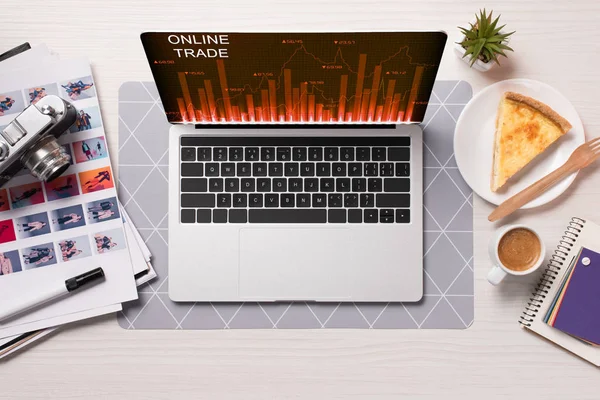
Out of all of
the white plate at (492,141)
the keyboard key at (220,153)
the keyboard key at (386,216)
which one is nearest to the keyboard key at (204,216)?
the keyboard key at (220,153)

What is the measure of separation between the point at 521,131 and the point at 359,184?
332mm

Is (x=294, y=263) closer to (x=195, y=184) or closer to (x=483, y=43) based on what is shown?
(x=195, y=184)

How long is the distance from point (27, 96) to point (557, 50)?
1060 millimetres

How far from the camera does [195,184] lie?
977 millimetres

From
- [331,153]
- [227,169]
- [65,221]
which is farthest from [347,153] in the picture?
[65,221]

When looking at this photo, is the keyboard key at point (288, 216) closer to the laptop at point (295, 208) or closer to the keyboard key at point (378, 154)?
the laptop at point (295, 208)

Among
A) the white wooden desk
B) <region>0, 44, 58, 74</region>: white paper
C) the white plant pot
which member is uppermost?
<region>0, 44, 58, 74</region>: white paper

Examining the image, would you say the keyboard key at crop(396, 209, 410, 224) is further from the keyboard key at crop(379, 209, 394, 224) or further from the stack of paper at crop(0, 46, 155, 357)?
the stack of paper at crop(0, 46, 155, 357)

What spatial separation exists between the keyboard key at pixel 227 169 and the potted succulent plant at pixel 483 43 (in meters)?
0.50

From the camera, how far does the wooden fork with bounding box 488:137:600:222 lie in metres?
0.97

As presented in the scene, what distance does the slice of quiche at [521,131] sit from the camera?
3.21 feet

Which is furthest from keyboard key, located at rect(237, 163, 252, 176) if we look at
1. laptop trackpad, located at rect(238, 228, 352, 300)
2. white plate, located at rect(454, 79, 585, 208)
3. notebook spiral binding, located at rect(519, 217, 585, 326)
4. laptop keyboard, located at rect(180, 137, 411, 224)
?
notebook spiral binding, located at rect(519, 217, 585, 326)

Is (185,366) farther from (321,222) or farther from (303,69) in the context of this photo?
(303,69)

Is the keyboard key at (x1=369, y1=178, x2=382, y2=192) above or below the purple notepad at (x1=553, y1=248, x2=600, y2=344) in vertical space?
above
